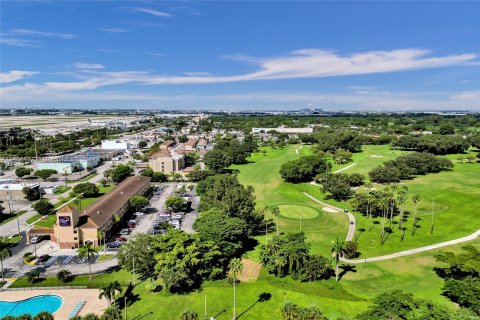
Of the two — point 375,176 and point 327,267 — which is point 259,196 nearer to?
point 375,176

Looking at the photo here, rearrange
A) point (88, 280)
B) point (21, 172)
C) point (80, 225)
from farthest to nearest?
point (21, 172) < point (80, 225) < point (88, 280)

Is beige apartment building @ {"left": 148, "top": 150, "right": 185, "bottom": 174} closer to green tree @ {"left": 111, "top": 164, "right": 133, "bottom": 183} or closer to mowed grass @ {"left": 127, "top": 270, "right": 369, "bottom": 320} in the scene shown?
green tree @ {"left": 111, "top": 164, "right": 133, "bottom": 183}

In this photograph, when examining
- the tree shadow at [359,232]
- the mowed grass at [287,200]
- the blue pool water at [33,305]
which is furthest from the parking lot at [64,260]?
the tree shadow at [359,232]

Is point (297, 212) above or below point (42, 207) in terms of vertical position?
below

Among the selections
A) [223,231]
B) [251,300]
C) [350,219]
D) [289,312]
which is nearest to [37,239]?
[223,231]

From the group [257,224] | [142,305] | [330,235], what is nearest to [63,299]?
[142,305]

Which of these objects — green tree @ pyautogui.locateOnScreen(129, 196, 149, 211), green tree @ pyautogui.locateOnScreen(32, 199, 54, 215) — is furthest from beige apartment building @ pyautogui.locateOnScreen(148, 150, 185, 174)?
green tree @ pyautogui.locateOnScreen(32, 199, 54, 215)

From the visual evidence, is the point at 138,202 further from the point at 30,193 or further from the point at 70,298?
the point at 30,193
